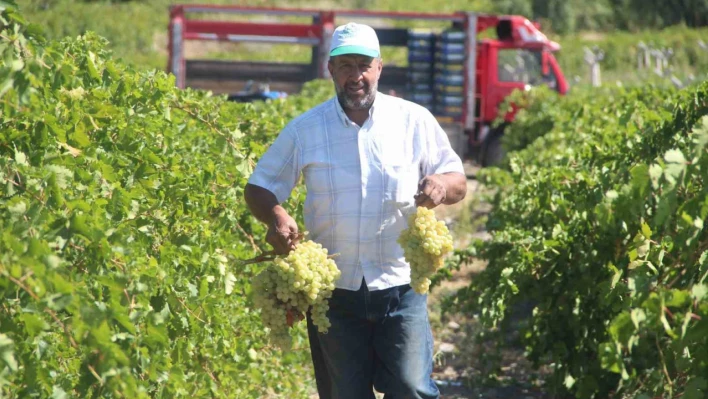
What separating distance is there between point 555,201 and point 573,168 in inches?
20.2

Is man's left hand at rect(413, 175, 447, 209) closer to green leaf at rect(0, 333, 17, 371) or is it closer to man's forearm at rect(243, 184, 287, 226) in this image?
man's forearm at rect(243, 184, 287, 226)

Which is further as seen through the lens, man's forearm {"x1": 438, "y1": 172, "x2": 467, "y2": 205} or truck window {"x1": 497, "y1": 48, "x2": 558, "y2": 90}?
truck window {"x1": 497, "y1": 48, "x2": 558, "y2": 90}

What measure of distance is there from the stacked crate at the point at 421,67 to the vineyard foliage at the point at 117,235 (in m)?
13.6

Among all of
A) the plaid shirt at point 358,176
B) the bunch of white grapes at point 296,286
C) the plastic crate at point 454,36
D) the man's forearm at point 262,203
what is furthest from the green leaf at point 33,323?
the plastic crate at point 454,36

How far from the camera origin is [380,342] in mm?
4191

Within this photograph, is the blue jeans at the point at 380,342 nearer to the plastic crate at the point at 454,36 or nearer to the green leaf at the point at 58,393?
the green leaf at the point at 58,393

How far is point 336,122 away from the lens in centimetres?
414

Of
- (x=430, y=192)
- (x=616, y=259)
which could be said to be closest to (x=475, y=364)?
(x=616, y=259)

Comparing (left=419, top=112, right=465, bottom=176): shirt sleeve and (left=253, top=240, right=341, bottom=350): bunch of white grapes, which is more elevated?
(left=419, top=112, right=465, bottom=176): shirt sleeve

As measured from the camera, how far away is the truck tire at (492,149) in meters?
18.3

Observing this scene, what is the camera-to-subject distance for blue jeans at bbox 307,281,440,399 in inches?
162

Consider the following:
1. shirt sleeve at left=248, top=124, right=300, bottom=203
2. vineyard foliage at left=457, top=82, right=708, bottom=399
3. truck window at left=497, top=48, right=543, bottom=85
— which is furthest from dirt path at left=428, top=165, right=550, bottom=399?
truck window at left=497, top=48, right=543, bottom=85

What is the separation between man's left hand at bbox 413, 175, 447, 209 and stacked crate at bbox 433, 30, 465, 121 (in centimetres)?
1536

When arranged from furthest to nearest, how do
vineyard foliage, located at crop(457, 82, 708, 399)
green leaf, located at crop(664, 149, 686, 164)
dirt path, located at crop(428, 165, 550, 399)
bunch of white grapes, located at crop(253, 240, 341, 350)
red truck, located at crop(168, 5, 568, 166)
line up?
red truck, located at crop(168, 5, 568, 166)
dirt path, located at crop(428, 165, 550, 399)
bunch of white grapes, located at crop(253, 240, 341, 350)
vineyard foliage, located at crop(457, 82, 708, 399)
green leaf, located at crop(664, 149, 686, 164)
